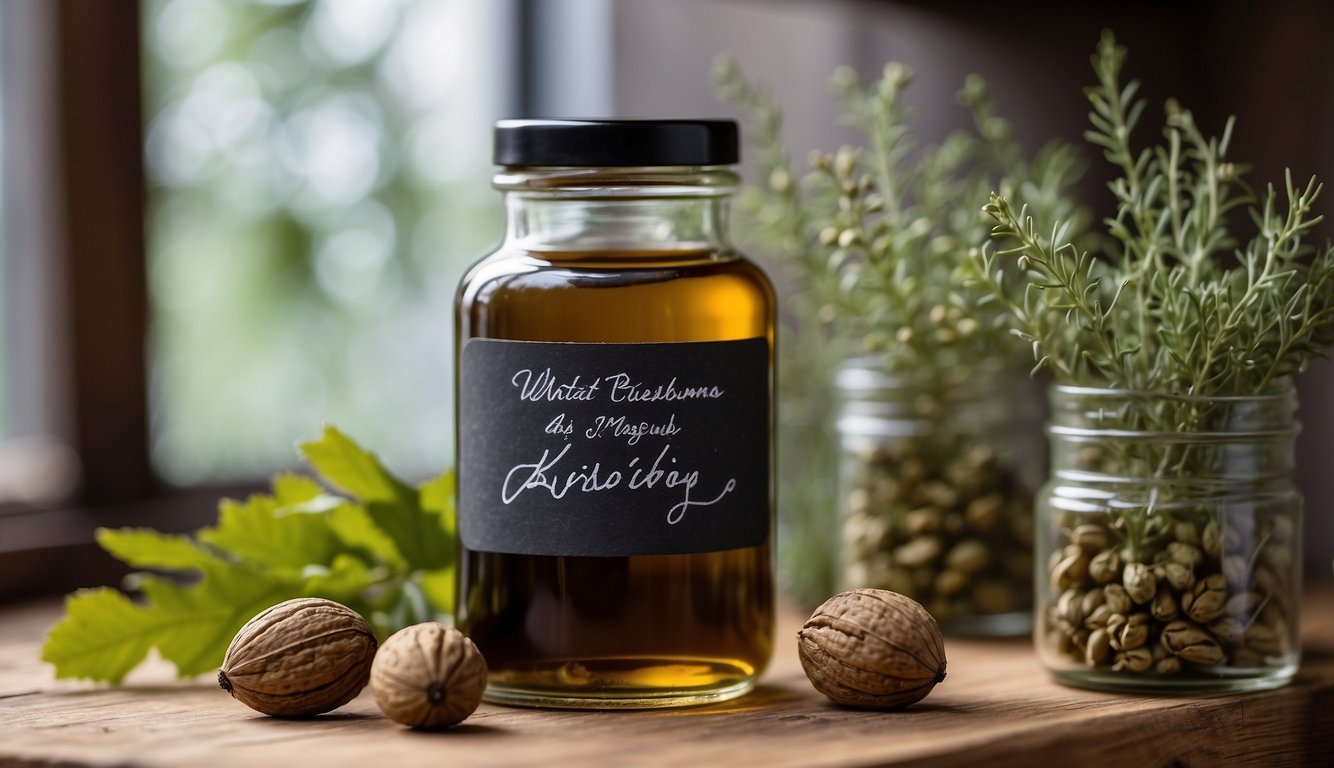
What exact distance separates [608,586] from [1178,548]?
0.27m

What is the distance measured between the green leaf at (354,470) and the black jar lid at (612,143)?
20 cm

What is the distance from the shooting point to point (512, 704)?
2.29 feet

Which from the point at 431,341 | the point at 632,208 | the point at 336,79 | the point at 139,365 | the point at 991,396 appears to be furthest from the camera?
the point at 431,341

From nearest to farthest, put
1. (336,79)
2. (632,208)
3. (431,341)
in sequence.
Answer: (632,208) → (336,79) → (431,341)

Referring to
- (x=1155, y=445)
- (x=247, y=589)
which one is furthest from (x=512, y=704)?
(x=1155, y=445)

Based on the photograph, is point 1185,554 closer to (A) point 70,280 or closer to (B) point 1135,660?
(B) point 1135,660

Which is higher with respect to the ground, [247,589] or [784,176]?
[784,176]

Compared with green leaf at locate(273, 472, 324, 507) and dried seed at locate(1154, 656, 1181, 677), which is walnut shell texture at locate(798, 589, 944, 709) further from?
green leaf at locate(273, 472, 324, 507)

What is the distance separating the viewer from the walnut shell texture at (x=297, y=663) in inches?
25.9

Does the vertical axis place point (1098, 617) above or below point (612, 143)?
below

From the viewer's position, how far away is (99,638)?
0.75 meters

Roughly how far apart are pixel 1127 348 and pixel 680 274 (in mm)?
213

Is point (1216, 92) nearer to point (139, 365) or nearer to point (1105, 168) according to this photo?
point (1105, 168)

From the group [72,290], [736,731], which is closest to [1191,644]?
[736,731]
